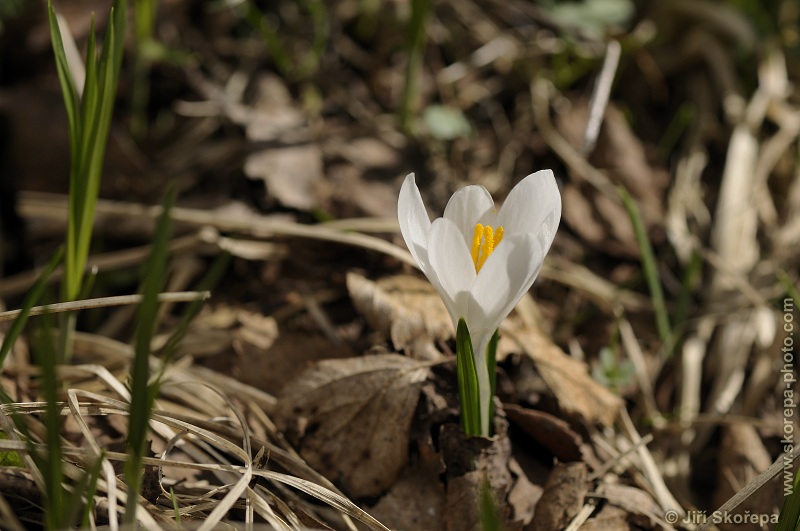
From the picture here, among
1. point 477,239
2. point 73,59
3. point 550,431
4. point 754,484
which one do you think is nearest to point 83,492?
point 477,239

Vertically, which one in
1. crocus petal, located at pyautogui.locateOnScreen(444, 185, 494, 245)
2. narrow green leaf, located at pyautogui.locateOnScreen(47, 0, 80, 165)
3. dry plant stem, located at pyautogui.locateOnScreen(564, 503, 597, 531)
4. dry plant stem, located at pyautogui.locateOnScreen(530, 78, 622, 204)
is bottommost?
dry plant stem, located at pyautogui.locateOnScreen(564, 503, 597, 531)

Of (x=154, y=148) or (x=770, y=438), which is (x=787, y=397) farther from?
(x=154, y=148)

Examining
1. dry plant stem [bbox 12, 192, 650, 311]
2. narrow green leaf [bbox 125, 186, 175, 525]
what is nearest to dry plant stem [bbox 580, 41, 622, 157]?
dry plant stem [bbox 12, 192, 650, 311]

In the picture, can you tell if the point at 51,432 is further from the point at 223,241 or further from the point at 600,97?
the point at 600,97

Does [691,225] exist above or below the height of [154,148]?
below

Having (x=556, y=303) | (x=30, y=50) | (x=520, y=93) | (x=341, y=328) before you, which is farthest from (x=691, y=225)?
(x=30, y=50)

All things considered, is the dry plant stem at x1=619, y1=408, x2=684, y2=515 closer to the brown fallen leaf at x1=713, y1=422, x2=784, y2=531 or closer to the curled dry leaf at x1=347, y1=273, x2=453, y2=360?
the brown fallen leaf at x1=713, y1=422, x2=784, y2=531

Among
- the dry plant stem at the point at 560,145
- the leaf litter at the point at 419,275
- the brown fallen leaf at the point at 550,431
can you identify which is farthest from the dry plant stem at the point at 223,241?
the brown fallen leaf at the point at 550,431
